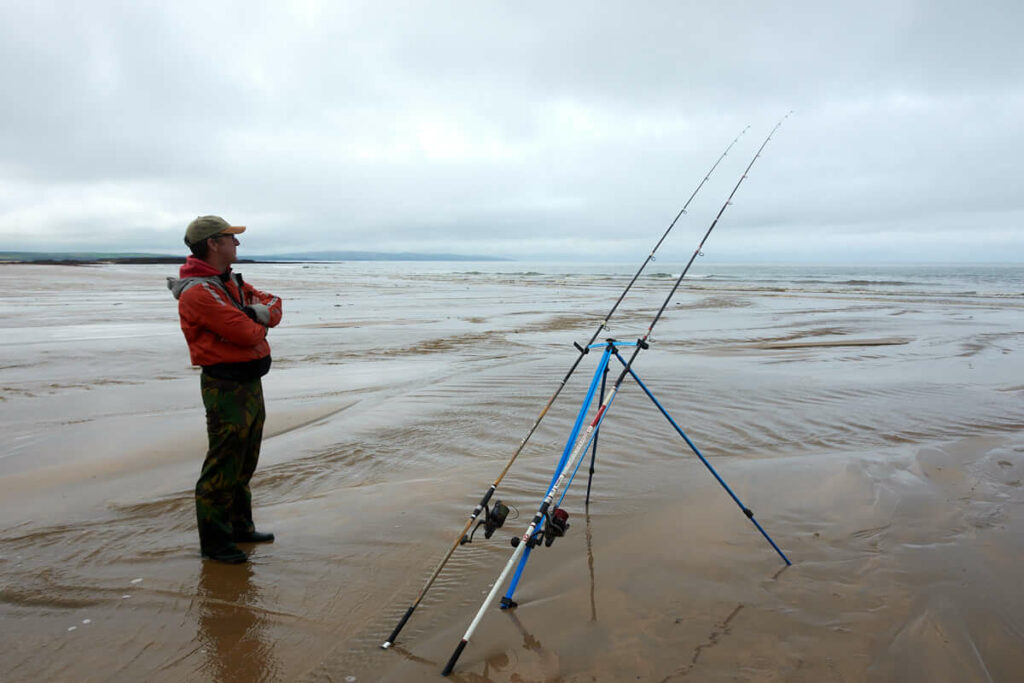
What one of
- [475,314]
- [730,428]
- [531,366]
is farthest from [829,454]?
[475,314]

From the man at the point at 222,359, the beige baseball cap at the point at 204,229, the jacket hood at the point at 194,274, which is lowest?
the man at the point at 222,359

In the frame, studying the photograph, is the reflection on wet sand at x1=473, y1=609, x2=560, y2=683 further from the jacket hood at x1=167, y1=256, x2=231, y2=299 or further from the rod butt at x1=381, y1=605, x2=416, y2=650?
the jacket hood at x1=167, y1=256, x2=231, y2=299

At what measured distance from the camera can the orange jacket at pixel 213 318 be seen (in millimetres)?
3428

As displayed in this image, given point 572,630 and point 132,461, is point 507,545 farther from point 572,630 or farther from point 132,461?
point 132,461

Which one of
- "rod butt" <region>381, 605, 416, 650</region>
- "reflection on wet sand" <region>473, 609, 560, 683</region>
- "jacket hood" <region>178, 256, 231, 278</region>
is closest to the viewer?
"reflection on wet sand" <region>473, 609, 560, 683</region>

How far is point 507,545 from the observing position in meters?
4.08

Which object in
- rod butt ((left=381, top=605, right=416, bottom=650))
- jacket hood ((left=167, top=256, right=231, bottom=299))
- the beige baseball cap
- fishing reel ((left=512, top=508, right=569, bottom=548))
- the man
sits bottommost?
rod butt ((left=381, top=605, right=416, bottom=650))

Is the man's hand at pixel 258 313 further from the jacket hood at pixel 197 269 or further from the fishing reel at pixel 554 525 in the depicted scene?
the fishing reel at pixel 554 525

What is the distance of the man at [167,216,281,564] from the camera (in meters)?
3.48

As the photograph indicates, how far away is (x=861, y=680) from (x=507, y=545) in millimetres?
2154

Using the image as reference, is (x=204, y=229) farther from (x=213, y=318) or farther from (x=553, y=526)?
(x=553, y=526)

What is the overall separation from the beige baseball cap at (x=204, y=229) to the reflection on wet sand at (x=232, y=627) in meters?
2.07

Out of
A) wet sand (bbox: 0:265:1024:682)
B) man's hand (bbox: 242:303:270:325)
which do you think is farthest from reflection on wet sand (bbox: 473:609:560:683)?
man's hand (bbox: 242:303:270:325)

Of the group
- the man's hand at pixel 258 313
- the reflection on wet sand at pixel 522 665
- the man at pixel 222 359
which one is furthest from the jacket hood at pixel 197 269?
the reflection on wet sand at pixel 522 665
